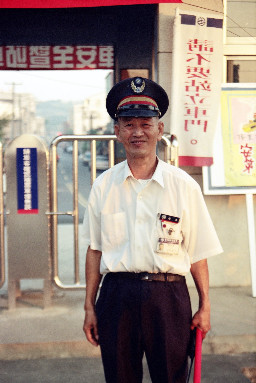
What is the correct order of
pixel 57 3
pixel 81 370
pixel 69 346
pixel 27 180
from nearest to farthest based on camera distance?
pixel 81 370 < pixel 69 346 < pixel 27 180 < pixel 57 3

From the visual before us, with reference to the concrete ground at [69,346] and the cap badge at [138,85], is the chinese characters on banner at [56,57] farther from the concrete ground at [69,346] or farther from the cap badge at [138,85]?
the cap badge at [138,85]

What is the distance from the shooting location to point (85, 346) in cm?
395

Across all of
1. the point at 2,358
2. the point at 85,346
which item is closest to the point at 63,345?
the point at 85,346

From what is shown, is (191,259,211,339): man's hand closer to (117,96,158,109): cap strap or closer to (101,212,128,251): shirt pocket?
(101,212,128,251): shirt pocket

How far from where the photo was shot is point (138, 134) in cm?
221

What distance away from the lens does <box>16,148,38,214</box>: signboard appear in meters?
4.47

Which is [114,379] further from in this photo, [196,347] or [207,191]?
[207,191]

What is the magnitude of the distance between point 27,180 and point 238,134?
1983mm

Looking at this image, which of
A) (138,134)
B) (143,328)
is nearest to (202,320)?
(143,328)

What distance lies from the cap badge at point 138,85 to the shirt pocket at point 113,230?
512mm

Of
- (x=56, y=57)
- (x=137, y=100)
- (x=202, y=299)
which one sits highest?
(x=56, y=57)

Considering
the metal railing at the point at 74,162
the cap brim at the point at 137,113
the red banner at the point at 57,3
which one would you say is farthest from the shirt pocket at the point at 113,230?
the red banner at the point at 57,3

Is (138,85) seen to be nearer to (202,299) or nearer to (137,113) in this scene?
(137,113)

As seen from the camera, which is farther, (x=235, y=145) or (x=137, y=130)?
(x=235, y=145)
